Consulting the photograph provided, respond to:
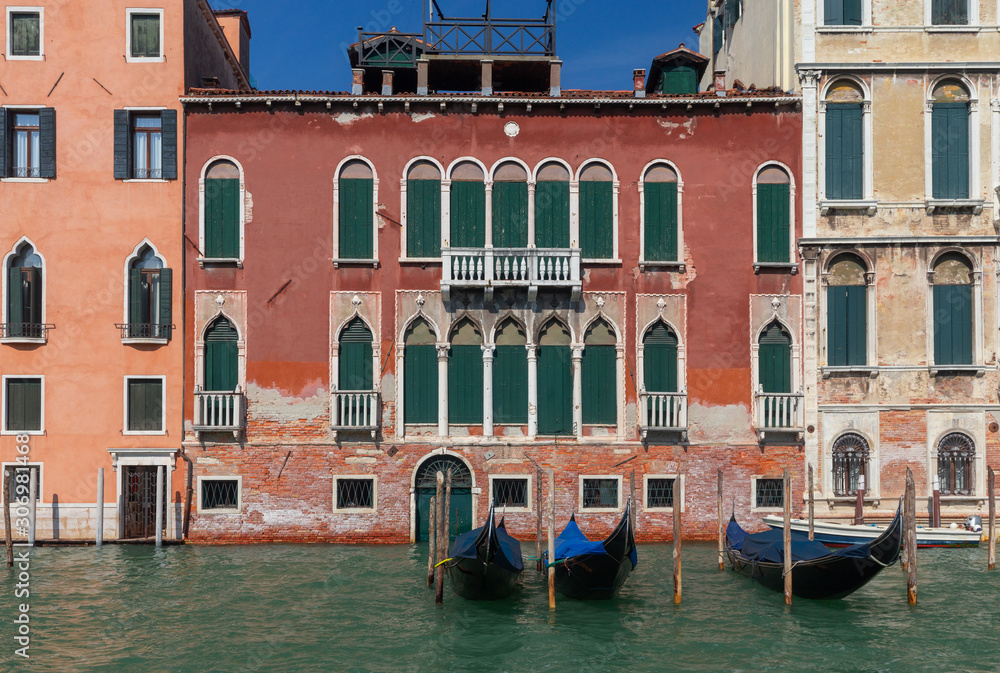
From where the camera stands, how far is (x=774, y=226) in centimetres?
1620

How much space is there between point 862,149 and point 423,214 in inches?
323

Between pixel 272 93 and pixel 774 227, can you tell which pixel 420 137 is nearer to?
pixel 272 93

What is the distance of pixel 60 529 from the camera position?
15695 mm

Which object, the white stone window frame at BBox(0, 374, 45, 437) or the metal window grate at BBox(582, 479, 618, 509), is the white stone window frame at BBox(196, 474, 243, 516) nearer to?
the white stone window frame at BBox(0, 374, 45, 437)

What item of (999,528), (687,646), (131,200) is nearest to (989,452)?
(999,528)

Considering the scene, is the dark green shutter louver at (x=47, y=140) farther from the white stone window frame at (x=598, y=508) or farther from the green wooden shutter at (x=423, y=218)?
the white stone window frame at (x=598, y=508)

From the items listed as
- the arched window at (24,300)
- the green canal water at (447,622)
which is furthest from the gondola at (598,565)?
the arched window at (24,300)

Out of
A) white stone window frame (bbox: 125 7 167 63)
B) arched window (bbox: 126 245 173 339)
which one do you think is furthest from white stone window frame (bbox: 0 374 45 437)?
white stone window frame (bbox: 125 7 167 63)

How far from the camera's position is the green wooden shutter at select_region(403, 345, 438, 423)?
1612 centimetres

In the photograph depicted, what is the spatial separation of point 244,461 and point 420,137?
677 cm

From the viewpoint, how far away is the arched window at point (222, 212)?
16.1m

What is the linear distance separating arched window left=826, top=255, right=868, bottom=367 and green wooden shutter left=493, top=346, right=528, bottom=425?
5650mm

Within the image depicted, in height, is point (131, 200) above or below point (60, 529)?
above

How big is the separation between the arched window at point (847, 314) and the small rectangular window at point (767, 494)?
247cm
